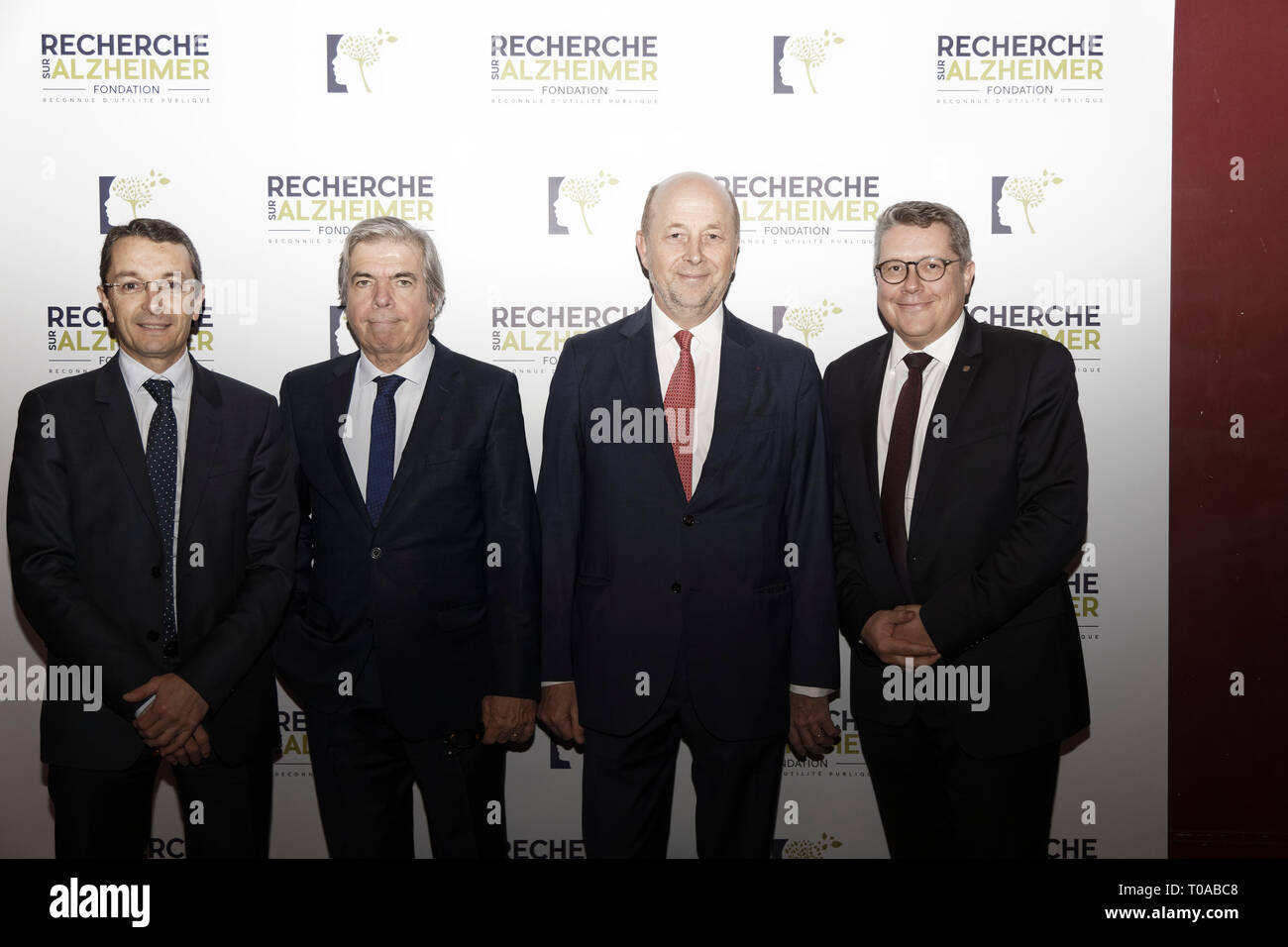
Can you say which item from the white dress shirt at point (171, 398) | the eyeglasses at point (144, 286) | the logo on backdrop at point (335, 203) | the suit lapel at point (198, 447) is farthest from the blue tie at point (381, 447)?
the logo on backdrop at point (335, 203)

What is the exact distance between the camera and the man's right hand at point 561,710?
2.87m

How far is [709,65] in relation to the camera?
11.4ft

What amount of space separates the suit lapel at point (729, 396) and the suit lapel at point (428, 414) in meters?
0.78

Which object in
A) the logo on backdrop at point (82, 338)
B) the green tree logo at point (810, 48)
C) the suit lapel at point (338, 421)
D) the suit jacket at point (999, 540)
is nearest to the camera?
the suit jacket at point (999, 540)

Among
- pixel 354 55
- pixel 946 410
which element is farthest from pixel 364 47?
pixel 946 410

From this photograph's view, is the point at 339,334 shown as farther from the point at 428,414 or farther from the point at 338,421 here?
the point at 428,414

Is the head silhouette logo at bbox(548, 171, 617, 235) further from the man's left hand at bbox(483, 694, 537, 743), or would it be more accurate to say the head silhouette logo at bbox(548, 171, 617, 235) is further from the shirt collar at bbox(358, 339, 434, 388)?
the man's left hand at bbox(483, 694, 537, 743)

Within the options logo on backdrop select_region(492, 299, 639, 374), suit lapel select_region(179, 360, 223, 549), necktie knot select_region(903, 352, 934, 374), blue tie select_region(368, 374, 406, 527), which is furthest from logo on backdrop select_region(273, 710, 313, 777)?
necktie knot select_region(903, 352, 934, 374)

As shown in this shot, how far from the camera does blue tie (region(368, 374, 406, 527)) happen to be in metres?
2.94

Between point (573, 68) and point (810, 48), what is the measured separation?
88 cm

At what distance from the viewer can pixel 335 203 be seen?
3.51 metres

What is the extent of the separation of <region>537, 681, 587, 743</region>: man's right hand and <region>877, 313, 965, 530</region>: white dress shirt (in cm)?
116

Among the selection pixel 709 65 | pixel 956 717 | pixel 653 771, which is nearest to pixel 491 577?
pixel 653 771

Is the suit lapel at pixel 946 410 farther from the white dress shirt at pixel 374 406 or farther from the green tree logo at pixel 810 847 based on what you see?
the white dress shirt at pixel 374 406
